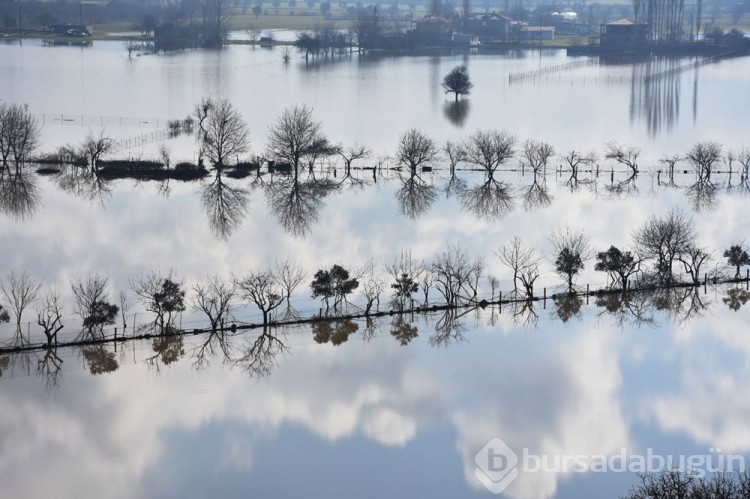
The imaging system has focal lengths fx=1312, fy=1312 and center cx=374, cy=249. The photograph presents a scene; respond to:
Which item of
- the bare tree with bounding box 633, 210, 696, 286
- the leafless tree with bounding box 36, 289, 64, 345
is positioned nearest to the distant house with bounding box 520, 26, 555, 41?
the bare tree with bounding box 633, 210, 696, 286

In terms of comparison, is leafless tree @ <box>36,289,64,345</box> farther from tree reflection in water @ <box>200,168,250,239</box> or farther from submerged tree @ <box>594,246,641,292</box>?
submerged tree @ <box>594,246,641,292</box>

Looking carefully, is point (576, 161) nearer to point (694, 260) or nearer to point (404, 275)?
point (694, 260)

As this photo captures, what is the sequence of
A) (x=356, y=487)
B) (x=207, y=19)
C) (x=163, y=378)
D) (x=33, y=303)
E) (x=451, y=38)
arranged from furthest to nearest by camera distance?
(x=207, y=19)
(x=451, y=38)
(x=33, y=303)
(x=163, y=378)
(x=356, y=487)

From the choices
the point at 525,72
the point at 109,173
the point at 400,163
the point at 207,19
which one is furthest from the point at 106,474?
the point at 207,19

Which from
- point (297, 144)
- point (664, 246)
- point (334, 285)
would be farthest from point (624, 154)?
point (334, 285)

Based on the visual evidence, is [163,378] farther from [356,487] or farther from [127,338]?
[356,487]

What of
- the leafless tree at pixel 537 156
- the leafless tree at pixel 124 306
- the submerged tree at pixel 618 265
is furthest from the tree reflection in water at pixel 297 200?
the submerged tree at pixel 618 265
